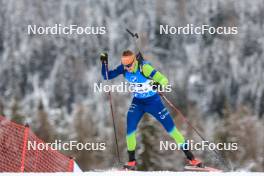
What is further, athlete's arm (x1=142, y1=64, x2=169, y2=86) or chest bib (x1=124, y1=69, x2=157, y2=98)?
chest bib (x1=124, y1=69, x2=157, y2=98)

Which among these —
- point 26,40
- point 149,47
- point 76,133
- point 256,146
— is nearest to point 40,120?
point 76,133

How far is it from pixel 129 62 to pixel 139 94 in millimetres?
423

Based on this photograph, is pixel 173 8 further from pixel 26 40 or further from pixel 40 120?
pixel 40 120

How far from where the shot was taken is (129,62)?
871 cm

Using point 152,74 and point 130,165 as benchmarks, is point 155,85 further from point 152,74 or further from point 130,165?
point 130,165

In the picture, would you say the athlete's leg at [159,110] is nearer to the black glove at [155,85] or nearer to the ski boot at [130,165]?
the black glove at [155,85]

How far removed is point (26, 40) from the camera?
2936 inches

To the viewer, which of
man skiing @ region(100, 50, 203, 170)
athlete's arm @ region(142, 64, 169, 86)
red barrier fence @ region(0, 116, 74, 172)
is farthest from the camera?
red barrier fence @ region(0, 116, 74, 172)

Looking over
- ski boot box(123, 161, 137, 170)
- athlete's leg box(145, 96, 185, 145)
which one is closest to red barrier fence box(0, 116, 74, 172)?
ski boot box(123, 161, 137, 170)

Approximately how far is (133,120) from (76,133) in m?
24.0

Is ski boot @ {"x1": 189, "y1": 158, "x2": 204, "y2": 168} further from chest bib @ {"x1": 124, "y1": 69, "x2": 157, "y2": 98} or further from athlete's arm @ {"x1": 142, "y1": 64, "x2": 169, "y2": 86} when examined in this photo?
athlete's arm @ {"x1": 142, "y1": 64, "x2": 169, "y2": 86}

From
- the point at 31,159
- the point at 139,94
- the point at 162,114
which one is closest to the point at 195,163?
the point at 162,114

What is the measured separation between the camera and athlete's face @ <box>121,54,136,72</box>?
8703 millimetres

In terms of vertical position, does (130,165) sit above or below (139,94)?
below
